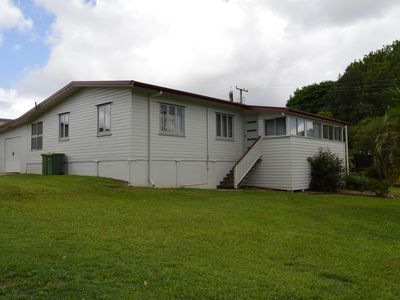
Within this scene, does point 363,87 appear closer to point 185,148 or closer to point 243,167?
point 243,167

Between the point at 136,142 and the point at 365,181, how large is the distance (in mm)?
12336

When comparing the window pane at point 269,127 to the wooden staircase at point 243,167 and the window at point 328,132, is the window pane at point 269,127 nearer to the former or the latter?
the wooden staircase at point 243,167

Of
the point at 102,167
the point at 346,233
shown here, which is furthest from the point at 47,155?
the point at 346,233

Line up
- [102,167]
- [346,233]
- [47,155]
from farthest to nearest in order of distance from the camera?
[47,155], [102,167], [346,233]

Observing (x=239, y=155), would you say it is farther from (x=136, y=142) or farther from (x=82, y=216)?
(x=82, y=216)

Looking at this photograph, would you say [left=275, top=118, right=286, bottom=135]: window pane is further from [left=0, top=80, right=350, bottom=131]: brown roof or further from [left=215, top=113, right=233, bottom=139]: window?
[left=215, top=113, right=233, bottom=139]: window

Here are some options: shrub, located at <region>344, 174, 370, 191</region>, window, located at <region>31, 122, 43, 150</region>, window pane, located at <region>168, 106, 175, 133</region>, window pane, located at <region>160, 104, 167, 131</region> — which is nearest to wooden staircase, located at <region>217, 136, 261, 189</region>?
window pane, located at <region>168, 106, 175, 133</region>

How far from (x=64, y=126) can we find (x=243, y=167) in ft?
27.6

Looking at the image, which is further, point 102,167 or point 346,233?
point 102,167

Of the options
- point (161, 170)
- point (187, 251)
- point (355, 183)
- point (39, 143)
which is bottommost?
point (187, 251)

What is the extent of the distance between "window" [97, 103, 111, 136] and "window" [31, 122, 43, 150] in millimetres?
5418

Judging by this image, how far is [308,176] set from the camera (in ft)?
66.4

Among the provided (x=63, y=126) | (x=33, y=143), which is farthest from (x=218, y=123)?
(x=33, y=143)

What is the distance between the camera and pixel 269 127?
19.9 m
